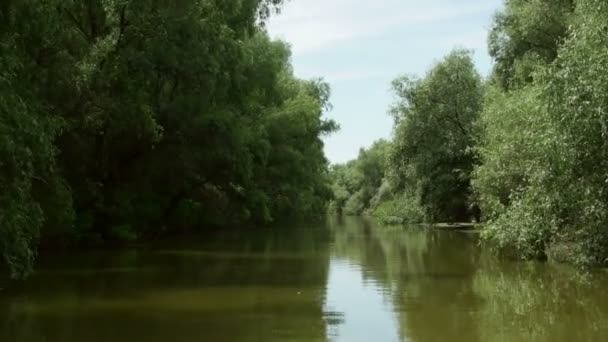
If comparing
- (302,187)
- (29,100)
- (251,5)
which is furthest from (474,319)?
(302,187)

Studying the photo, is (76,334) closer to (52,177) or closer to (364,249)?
(52,177)

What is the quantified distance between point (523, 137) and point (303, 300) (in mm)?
8239

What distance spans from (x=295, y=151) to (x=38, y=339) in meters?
38.5

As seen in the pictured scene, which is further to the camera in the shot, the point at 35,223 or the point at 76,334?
the point at 35,223

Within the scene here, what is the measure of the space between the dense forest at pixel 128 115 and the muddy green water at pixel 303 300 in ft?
5.97

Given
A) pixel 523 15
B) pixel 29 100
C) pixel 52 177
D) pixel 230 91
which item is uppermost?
pixel 523 15

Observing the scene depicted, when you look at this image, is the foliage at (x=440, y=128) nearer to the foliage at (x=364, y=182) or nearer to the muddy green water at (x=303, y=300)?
the muddy green water at (x=303, y=300)

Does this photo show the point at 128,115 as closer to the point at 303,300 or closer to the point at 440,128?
the point at 303,300

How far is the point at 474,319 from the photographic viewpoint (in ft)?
43.7

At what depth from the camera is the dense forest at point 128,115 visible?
13.7 metres

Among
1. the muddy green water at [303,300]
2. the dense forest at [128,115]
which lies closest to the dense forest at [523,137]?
the muddy green water at [303,300]

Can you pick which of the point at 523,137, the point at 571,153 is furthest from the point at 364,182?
the point at 571,153

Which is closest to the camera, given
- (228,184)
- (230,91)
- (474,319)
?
(474,319)

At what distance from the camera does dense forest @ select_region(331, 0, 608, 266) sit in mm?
15922
